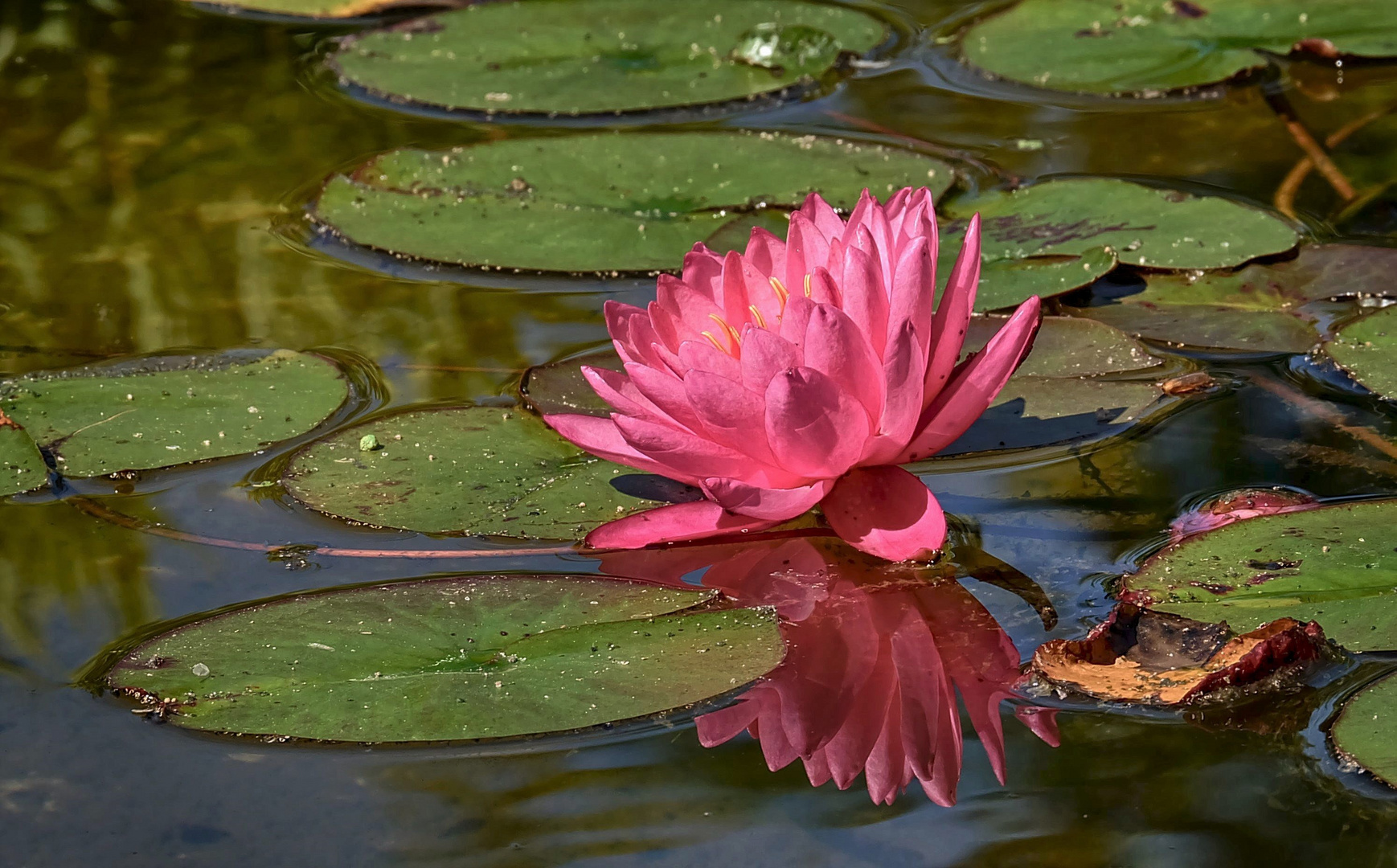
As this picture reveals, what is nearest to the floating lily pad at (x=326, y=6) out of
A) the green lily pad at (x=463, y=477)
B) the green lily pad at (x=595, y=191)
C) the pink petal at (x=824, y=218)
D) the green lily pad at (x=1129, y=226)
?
the green lily pad at (x=595, y=191)

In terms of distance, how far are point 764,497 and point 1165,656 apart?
1.67 ft

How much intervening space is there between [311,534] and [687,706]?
68cm

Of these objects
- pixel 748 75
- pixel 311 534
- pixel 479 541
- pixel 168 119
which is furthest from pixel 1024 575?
pixel 168 119

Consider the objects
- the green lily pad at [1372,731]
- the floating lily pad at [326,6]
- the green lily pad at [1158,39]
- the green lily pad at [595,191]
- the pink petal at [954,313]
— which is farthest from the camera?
the floating lily pad at [326,6]

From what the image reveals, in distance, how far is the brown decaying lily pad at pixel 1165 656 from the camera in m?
1.44

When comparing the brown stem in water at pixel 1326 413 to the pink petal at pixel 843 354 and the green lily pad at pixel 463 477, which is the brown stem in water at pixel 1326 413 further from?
the green lily pad at pixel 463 477

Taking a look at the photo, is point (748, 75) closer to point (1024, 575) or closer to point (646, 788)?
point (1024, 575)

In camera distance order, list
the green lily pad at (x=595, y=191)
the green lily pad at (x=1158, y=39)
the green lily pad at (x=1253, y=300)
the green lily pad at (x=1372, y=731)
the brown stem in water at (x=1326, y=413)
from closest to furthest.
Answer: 1. the green lily pad at (x=1372, y=731)
2. the brown stem in water at (x=1326, y=413)
3. the green lily pad at (x=1253, y=300)
4. the green lily pad at (x=595, y=191)
5. the green lily pad at (x=1158, y=39)

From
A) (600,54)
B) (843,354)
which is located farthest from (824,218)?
(600,54)

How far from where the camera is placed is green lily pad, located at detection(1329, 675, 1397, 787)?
1.31 meters

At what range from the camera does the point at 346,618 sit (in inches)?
63.8

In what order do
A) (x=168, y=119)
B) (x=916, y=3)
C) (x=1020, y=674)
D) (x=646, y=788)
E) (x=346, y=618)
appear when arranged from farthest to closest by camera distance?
(x=916, y=3) → (x=168, y=119) → (x=346, y=618) → (x=1020, y=674) → (x=646, y=788)

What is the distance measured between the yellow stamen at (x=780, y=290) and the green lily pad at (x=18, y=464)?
1119 millimetres

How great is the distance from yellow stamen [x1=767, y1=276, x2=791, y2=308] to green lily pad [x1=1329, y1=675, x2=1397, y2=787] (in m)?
0.82
